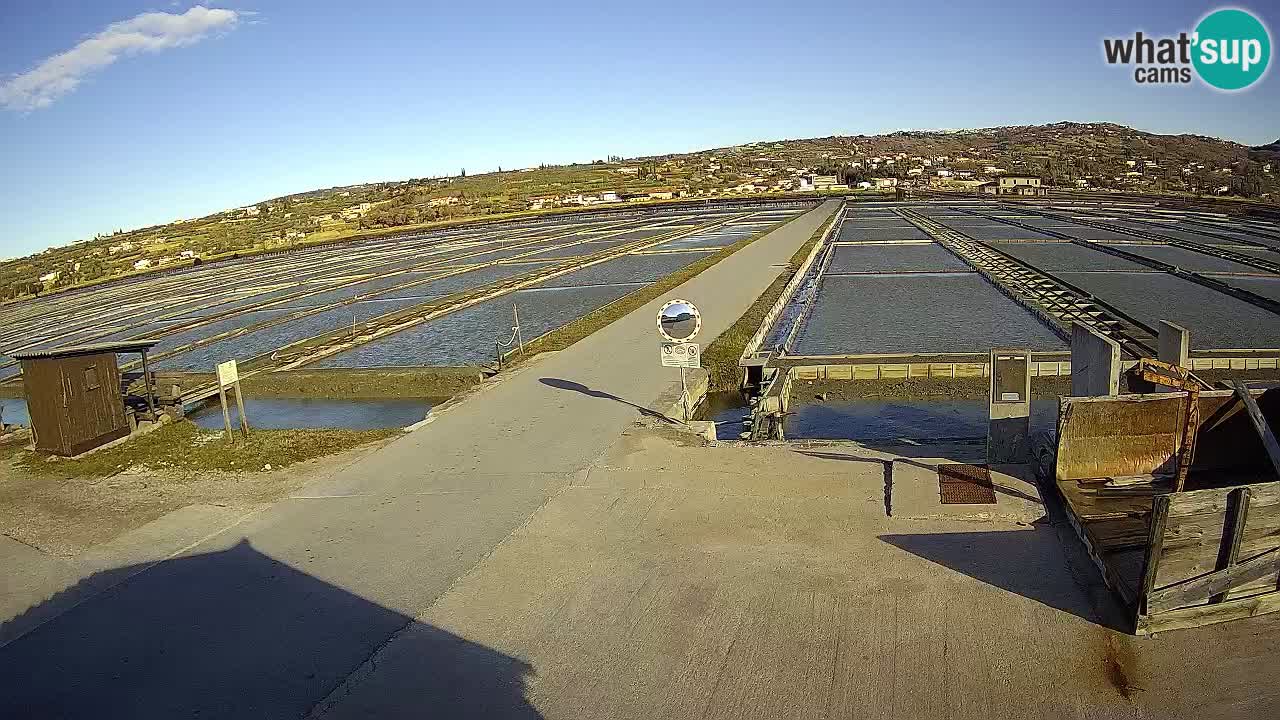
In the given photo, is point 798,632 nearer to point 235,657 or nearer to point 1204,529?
point 1204,529

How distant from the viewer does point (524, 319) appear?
24891 mm

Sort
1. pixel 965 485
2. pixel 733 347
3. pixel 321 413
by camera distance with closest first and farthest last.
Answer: pixel 965 485 < pixel 321 413 < pixel 733 347

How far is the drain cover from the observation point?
7141mm

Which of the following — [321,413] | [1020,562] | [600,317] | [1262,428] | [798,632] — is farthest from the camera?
[600,317]

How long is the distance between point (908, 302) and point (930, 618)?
21.4 meters

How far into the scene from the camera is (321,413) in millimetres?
16297

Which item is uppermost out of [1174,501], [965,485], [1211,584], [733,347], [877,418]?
[1174,501]

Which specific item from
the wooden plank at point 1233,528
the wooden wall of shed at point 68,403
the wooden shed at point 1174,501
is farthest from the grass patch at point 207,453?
the wooden plank at point 1233,528

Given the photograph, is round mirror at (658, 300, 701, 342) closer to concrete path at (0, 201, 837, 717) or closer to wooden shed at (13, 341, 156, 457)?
concrete path at (0, 201, 837, 717)

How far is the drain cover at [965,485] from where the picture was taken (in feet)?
23.4

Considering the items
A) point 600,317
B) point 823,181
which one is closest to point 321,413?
point 600,317

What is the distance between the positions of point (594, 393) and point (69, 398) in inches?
277

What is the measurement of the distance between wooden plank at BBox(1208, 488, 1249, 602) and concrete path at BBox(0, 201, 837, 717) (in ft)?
14.1

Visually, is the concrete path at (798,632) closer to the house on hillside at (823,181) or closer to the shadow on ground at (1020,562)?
the shadow on ground at (1020,562)
